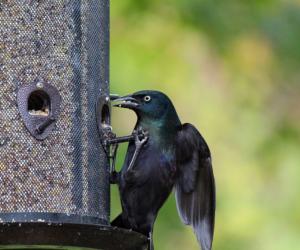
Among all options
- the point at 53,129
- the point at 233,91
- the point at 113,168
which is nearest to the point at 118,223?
the point at 113,168

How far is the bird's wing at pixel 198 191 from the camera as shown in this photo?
834 cm

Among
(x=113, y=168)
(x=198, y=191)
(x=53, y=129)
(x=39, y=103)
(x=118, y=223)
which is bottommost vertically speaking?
(x=118, y=223)

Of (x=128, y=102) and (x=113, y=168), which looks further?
(x=128, y=102)

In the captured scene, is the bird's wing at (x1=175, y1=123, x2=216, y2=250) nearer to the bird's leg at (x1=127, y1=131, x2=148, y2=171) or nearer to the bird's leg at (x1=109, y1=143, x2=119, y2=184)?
the bird's leg at (x1=127, y1=131, x2=148, y2=171)

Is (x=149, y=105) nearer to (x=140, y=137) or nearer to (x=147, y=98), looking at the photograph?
(x=147, y=98)

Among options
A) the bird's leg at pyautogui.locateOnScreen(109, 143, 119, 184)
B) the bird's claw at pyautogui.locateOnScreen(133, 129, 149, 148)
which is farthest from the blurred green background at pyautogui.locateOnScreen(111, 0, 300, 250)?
the bird's leg at pyautogui.locateOnScreen(109, 143, 119, 184)

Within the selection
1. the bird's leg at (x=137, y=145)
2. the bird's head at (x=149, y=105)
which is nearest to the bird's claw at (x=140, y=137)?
the bird's leg at (x=137, y=145)

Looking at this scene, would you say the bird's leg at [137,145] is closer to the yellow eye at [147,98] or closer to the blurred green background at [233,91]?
the yellow eye at [147,98]

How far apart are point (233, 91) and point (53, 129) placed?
5.38 metres

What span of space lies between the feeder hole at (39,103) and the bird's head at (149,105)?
2.57 ft

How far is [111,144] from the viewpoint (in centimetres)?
762

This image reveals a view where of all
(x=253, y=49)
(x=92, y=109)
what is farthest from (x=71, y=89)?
(x=253, y=49)

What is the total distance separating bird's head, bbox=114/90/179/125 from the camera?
7984mm

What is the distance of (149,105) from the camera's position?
315 inches
